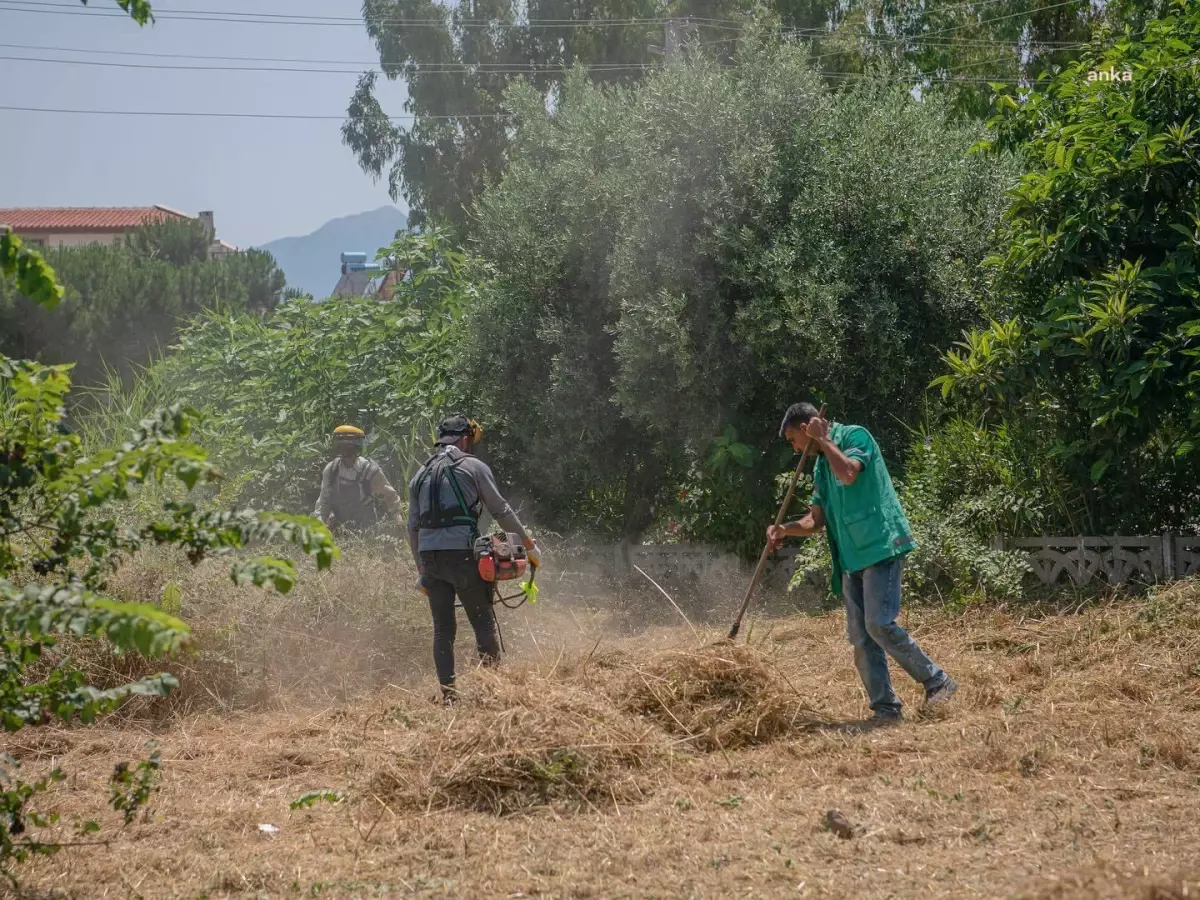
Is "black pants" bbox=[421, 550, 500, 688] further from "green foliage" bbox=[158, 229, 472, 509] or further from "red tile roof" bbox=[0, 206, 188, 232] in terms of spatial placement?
"red tile roof" bbox=[0, 206, 188, 232]

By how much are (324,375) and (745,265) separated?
186 inches

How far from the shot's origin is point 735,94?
10727mm

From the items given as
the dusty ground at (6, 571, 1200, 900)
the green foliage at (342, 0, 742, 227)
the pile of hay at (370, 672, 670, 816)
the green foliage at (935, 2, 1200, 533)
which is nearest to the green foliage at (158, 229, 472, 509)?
the dusty ground at (6, 571, 1200, 900)

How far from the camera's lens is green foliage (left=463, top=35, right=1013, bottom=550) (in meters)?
10.3

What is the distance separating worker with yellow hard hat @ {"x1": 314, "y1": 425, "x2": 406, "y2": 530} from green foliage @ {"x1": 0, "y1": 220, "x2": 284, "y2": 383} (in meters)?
12.9

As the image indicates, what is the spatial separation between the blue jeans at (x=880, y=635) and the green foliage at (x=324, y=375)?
562 cm

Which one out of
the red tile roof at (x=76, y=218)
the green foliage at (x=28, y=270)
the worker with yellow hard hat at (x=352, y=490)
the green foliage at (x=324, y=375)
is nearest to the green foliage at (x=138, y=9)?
the green foliage at (x=28, y=270)

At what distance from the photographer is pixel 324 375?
504 inches

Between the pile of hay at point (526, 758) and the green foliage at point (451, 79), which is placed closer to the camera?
the pile of hay at point (526, 758)

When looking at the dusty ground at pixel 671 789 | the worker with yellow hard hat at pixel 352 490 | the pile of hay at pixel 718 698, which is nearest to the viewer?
the dusty ground at pixel 671 789

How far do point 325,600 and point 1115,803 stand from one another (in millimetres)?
5358

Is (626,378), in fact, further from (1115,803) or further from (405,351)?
(1115,803)

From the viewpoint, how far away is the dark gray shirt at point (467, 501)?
7.18m

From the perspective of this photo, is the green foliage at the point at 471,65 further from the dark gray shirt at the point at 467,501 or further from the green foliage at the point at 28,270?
the green foliage at the point at 28,270
